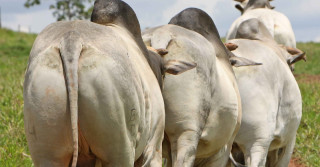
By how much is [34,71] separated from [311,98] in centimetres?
827

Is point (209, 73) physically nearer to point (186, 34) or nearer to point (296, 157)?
point (186, 34)

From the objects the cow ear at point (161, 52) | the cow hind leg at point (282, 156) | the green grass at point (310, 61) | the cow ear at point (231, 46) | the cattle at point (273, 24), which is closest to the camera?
the cow ear at point (161, 52)

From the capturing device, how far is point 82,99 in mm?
3164

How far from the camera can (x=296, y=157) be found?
8.55 metres

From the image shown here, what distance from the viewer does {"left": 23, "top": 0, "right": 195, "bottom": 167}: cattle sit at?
315 cm

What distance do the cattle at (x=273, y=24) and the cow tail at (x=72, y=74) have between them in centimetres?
606

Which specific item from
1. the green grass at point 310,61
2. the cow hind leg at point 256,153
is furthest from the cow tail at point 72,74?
the green grass at point 310,61

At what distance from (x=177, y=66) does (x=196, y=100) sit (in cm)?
37

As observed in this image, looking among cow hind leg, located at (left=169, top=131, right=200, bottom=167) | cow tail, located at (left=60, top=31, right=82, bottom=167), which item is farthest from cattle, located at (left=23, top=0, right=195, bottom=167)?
cow hind leg, located at (left=169, top=131, right=200, bottom=167)

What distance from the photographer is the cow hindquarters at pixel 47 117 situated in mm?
3143

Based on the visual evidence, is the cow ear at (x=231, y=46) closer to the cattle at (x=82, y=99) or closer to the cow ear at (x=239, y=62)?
the cow ear at (x=239, y=62)

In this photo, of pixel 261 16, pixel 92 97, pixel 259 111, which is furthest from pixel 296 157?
pixel 92 97

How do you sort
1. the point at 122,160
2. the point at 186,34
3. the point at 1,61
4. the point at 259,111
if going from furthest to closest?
the point at 1,61
the point at 259,111
the point at 186,34
the point at 122,160

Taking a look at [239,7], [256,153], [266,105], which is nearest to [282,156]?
[256,153]
